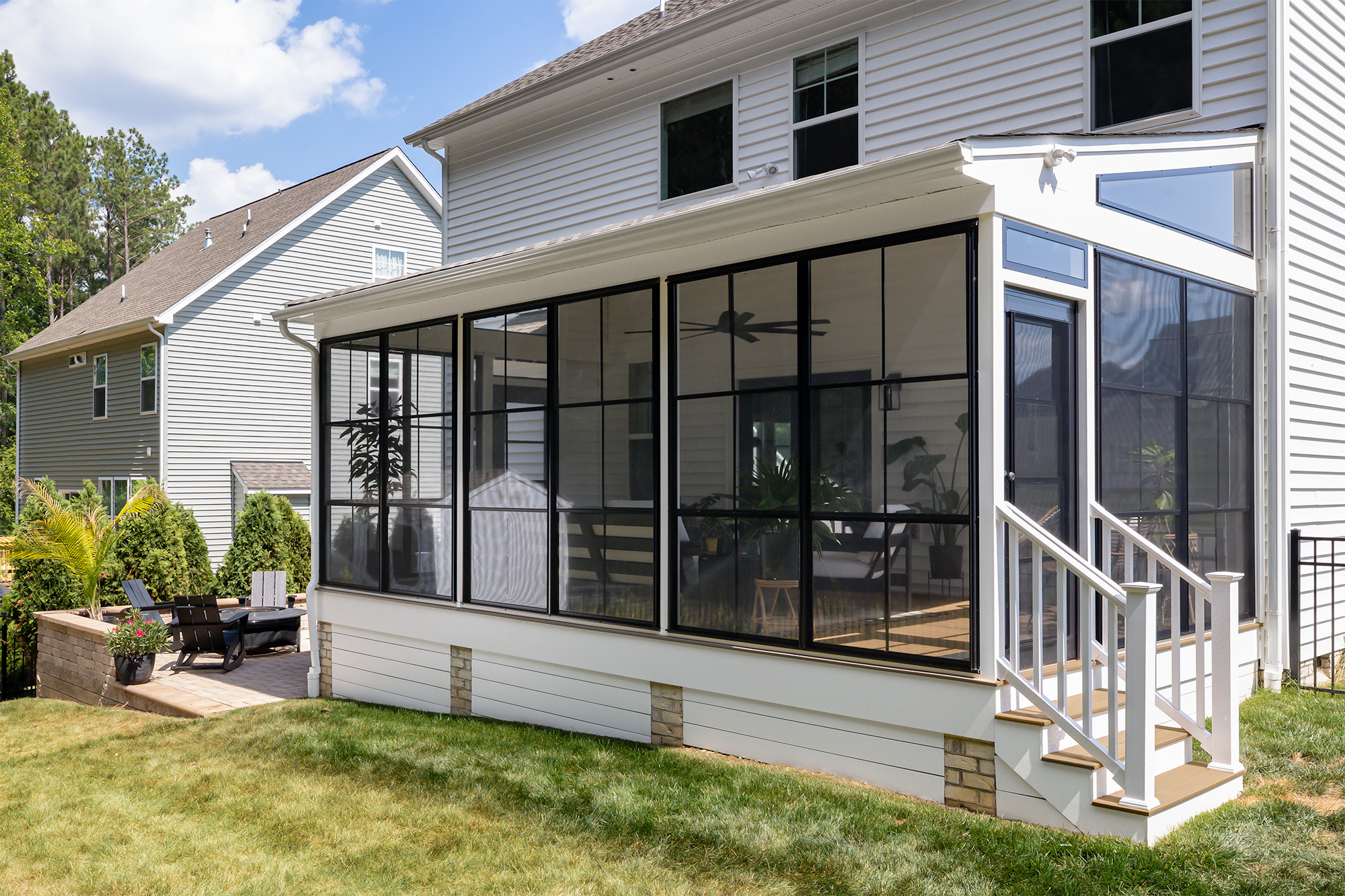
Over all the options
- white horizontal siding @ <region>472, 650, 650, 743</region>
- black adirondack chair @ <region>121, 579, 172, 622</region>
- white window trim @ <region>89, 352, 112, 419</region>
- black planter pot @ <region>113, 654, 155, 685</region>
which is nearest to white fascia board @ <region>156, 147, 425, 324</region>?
white window trim @ <region>89, 352, 112, 419</region>

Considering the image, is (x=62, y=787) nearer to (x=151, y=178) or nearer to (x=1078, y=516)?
(x=1078, y=516)

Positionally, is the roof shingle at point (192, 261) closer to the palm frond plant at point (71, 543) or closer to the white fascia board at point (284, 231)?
the white fascia board at point (284, 231)

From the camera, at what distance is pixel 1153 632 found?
4074 mm

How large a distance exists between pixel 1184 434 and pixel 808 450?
256cm

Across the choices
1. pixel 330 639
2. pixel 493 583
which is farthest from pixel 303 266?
pixel 493 583

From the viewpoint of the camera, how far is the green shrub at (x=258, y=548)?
15141 mm

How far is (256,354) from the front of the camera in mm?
18469

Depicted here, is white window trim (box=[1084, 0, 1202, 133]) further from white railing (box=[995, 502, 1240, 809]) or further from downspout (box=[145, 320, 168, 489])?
downspout (box=[145, 320, 168, 489])

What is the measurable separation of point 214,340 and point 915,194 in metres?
16.3

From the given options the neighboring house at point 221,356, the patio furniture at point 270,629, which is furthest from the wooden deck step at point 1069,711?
the neighboring house at point 221,356

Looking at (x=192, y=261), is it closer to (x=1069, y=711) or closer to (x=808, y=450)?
(x=808, y=450)

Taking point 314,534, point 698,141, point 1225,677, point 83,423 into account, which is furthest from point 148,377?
point 1225,677

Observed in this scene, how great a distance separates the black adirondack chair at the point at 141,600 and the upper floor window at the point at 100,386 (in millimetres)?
8085

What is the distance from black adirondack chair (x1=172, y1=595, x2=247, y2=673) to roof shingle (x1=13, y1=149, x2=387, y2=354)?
8892 millimetres
